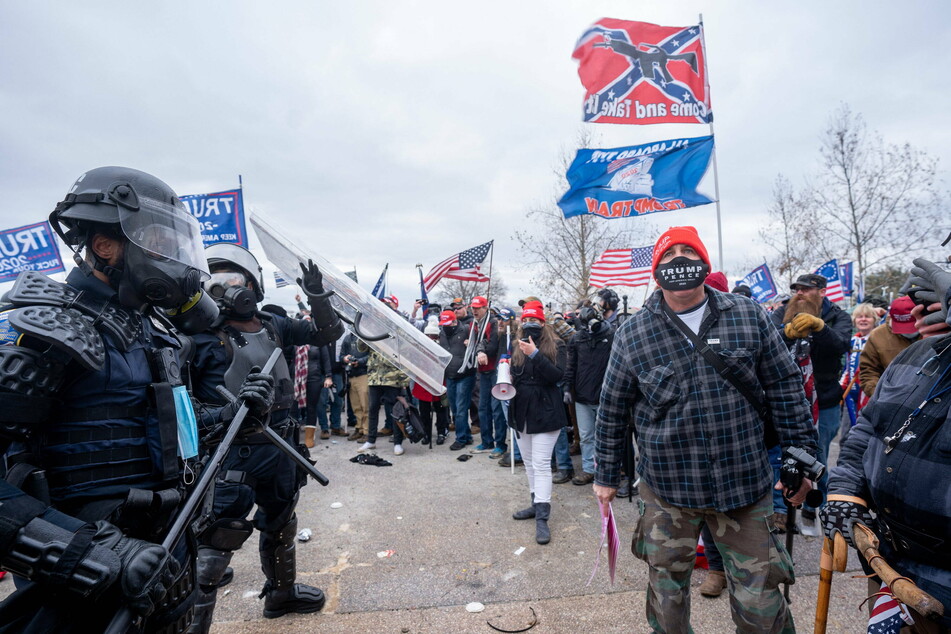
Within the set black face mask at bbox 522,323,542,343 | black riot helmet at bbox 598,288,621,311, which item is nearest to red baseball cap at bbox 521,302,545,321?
black face mask at bbox 522,323,542,343

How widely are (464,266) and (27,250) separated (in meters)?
9.06

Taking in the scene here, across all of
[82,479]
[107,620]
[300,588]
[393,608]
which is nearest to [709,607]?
[393,608]

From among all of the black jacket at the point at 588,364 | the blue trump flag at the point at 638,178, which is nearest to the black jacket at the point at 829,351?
the black jacket at the point at 588,364

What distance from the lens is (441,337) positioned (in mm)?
9016

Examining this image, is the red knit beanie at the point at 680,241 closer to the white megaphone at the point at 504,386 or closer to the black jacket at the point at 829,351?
the black jacket at the point at 829,351

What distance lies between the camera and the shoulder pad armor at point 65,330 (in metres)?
1.53

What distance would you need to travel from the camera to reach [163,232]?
80.5 inches

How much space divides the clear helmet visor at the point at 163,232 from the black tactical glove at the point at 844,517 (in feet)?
9.34

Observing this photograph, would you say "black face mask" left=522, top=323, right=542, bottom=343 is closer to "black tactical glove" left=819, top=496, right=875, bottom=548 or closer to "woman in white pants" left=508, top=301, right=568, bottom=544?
"woman in white pants" left=508, top=301, right=568, bottom=544

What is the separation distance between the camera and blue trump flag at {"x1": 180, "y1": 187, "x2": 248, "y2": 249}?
733cm

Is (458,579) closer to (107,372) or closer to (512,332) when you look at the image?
(107,372)

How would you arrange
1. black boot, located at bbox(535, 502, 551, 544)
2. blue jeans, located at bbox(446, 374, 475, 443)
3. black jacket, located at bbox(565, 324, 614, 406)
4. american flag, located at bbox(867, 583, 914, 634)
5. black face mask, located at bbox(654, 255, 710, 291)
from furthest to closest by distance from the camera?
blue jeans, located at bbox(446, 374, 475, 443)
black jacket, located at bbox(565, 324, 614, 406)
black boot, located at bbox(535, 502, 551, 544)
black face mask, located at bbox(654, 255, 710, 291)
american flag, located at bbox(867, 583, 914, 634)

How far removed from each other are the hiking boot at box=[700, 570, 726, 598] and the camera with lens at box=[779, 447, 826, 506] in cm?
129

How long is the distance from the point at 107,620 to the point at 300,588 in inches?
76.8
